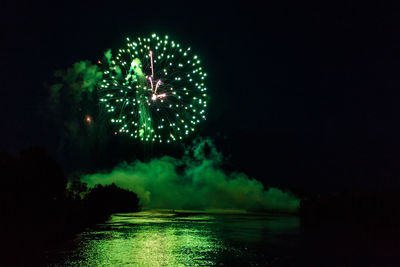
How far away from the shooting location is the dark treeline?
50.3 ft

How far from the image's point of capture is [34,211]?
2548 centimetres

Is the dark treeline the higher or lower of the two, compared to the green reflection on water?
higher

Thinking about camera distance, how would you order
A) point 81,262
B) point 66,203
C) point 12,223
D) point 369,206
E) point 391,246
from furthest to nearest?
point 369,206 < point 66,203 < point 12,223 < point 391,246 < point 81,262

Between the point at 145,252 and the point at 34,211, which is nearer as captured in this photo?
the point at 145,252

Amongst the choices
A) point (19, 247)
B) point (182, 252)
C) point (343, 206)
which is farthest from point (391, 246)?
point (343, 206)

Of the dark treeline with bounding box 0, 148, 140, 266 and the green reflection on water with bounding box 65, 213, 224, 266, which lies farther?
the dark treeline with bounding box 0, 148, 140, 266

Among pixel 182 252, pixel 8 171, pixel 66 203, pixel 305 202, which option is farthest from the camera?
pixel 305 202

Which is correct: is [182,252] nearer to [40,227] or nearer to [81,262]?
[81,262]

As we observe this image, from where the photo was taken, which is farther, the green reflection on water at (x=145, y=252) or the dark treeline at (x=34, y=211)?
the dark treeline at (x=34, y=211)

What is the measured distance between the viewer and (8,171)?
87.9ft

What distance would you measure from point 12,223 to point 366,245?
17548mm

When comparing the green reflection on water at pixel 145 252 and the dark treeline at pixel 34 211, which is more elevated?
the dark treeline at pixel 34 211

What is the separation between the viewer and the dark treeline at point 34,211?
50.3 ft

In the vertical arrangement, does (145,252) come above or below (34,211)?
below
